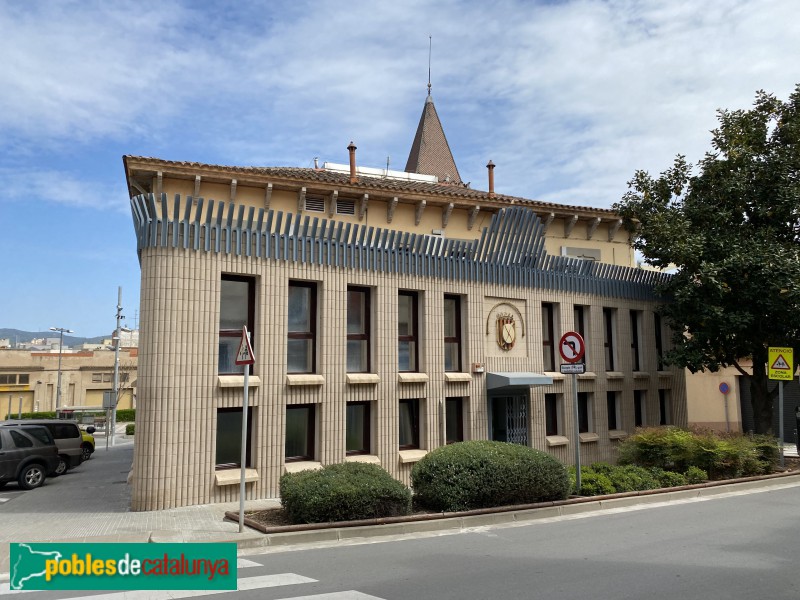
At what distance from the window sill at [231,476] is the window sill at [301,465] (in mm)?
781

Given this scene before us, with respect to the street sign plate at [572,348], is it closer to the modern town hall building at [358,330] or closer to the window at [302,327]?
the modern town hall building at [358,330]

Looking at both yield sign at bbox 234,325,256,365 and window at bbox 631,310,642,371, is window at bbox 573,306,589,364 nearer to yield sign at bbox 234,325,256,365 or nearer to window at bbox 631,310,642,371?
window at bbox 631,310,642,371

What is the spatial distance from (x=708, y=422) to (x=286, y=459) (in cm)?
1931

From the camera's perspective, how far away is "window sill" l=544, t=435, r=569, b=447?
1814 cm

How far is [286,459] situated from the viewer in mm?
14109

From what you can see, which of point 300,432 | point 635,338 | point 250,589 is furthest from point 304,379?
point 635,338

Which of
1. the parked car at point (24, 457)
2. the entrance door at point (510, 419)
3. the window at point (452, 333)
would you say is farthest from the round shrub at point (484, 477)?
the parked car at point (24, 457)

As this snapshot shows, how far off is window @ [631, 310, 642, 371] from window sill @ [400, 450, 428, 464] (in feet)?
29.8

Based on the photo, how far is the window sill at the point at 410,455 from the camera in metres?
15.3

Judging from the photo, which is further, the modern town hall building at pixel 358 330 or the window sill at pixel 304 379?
the window sill at pixel 304 379

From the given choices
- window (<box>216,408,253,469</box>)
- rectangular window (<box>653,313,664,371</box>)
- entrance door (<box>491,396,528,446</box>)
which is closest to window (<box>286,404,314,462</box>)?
window (<box>216,408,253,469</box>)

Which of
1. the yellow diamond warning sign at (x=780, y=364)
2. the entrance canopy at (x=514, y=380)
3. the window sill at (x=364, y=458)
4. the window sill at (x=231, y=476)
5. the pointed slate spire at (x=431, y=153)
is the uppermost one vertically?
the pointed slate spire at (x=431, y=153)

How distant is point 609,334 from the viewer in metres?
20.9

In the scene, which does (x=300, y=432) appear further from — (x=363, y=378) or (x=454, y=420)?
(x=454, y=420)
